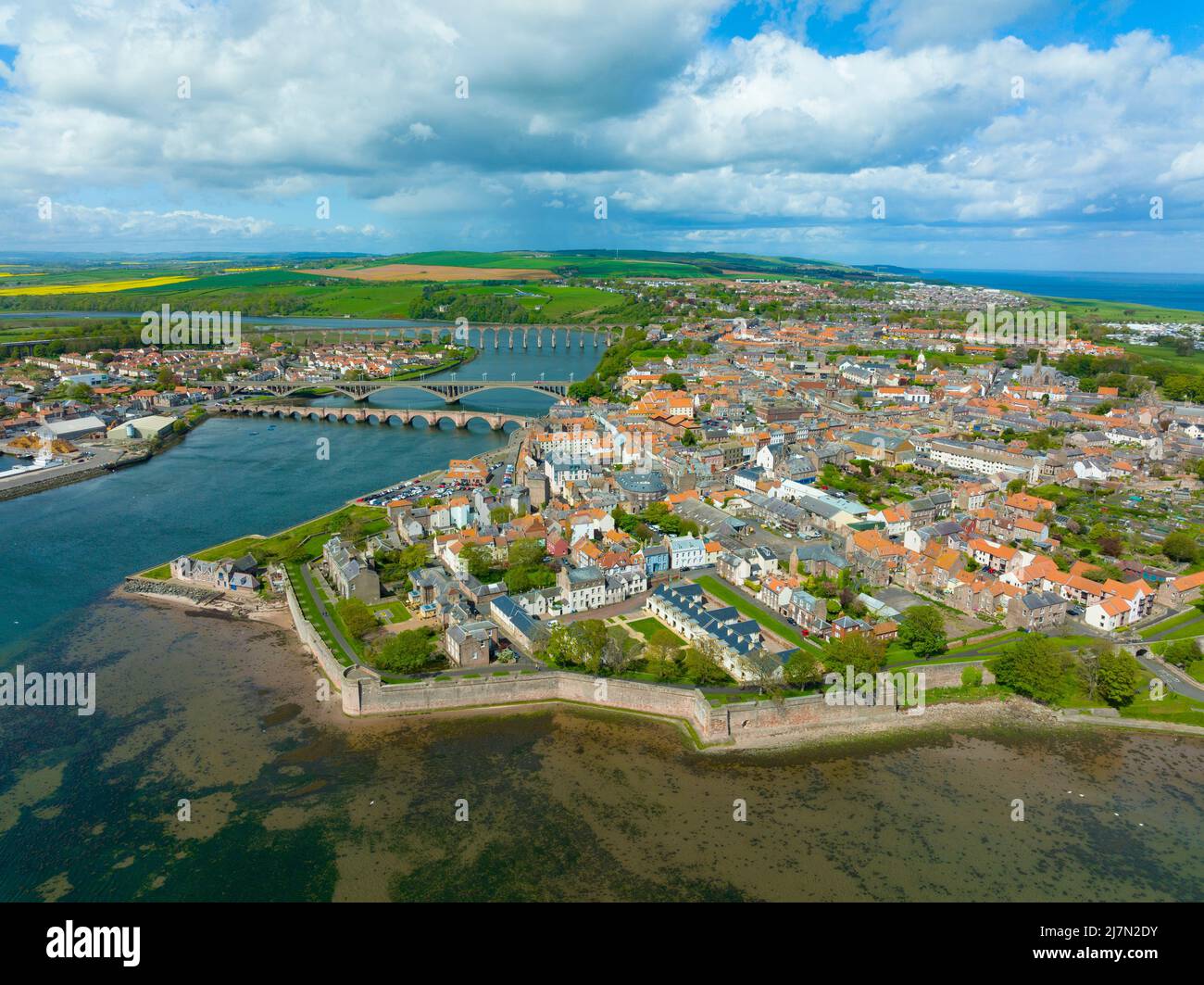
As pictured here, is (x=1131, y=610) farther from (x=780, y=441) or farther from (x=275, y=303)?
(x=275, y=303)

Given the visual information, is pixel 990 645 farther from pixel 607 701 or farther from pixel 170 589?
pixel 170 589

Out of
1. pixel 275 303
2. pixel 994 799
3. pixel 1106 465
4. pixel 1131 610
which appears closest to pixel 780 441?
pixel 1106 465

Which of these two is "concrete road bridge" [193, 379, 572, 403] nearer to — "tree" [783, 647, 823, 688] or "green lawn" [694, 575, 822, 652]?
"green lawn" [694, 575, 822, 652]

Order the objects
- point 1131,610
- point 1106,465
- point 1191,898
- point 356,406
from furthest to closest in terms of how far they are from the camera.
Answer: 1. point 356,406
2. point 1106,465
3. point 1131,610
4. point 1191,898

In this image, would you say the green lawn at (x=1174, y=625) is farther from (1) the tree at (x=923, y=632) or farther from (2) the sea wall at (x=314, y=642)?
(2) the sea wall at (x=314, y=642)

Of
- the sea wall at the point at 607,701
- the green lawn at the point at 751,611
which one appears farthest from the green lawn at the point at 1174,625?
the green lawn at the point at 751,611

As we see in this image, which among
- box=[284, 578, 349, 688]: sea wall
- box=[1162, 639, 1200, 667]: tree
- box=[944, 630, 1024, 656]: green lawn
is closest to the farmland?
box=[284, 578, 349, 688]: sea wall

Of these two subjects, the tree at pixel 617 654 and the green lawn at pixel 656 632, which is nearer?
the tree at pixel 617 654
